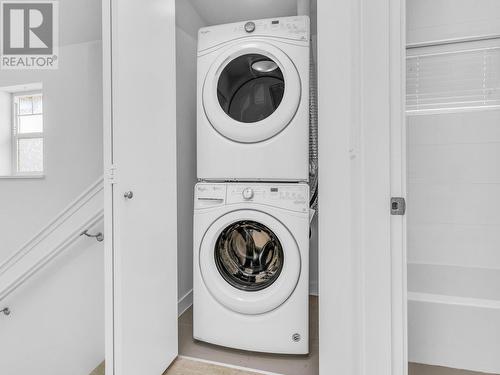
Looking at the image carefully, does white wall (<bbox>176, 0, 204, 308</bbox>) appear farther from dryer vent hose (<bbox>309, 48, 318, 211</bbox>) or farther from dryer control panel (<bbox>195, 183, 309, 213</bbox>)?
dryer vent hose (<bbox>309, 48, 318, 211</bbox>)

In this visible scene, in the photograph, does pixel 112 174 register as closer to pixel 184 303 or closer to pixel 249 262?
pixel 249 262

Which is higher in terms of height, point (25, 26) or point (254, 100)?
point (25, 26)

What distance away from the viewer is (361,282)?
112 centimetres

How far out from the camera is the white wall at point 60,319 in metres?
1.32

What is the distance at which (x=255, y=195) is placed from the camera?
1.56 meters

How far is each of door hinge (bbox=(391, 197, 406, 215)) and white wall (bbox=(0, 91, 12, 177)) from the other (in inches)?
63.3

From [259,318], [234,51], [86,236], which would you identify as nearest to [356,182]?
[259,318]

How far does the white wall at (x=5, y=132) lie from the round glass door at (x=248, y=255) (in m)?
1.05

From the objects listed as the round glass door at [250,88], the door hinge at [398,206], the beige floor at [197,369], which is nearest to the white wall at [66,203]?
the beige floor at [197,369]

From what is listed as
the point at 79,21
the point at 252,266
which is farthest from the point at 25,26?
the point at 252,266

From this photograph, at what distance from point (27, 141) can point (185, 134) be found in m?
0.93

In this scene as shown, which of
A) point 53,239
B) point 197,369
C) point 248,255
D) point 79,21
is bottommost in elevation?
point 197,369

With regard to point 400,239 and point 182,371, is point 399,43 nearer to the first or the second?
point 400,239

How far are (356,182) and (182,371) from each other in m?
1.24
